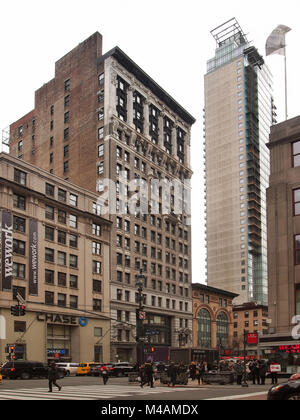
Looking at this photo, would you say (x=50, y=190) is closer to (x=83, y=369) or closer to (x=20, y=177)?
(x=20, y=177)

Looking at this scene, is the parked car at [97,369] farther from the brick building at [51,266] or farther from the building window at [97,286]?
the building window at [97,286]

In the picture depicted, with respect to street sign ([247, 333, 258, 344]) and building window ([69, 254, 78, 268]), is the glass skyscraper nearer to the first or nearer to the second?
building window ([69, 254, 78, 268])

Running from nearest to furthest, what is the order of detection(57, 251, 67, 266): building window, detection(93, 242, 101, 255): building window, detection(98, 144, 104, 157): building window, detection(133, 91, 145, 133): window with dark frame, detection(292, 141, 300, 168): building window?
detection(292, 141, 300, 168): building window < detection(57, 251, 67, 266): building window < detection(93, 242, 101, 255): building window < detection(98, 144, 104, 157): building window < detection(133, 91, 145, 133): window with dark frame

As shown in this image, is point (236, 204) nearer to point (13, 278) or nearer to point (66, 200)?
point (66, 200)

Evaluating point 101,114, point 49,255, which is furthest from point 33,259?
point 101,114

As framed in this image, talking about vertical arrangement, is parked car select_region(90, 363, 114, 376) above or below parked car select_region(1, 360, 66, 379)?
below

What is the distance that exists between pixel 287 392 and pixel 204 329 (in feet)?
301

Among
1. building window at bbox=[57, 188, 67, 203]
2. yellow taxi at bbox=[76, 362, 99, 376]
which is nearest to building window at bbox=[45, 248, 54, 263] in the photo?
building window at bbox=[57, 188, 67, 203]

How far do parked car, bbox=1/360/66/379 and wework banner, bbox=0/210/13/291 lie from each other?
12.4m

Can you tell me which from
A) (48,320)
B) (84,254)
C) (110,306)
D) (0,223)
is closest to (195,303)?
(110,306)

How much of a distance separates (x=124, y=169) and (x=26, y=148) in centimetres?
2384

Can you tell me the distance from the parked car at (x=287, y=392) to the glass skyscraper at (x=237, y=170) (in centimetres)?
14129

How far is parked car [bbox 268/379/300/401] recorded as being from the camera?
1530 centimetres

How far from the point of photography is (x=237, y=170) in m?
162
